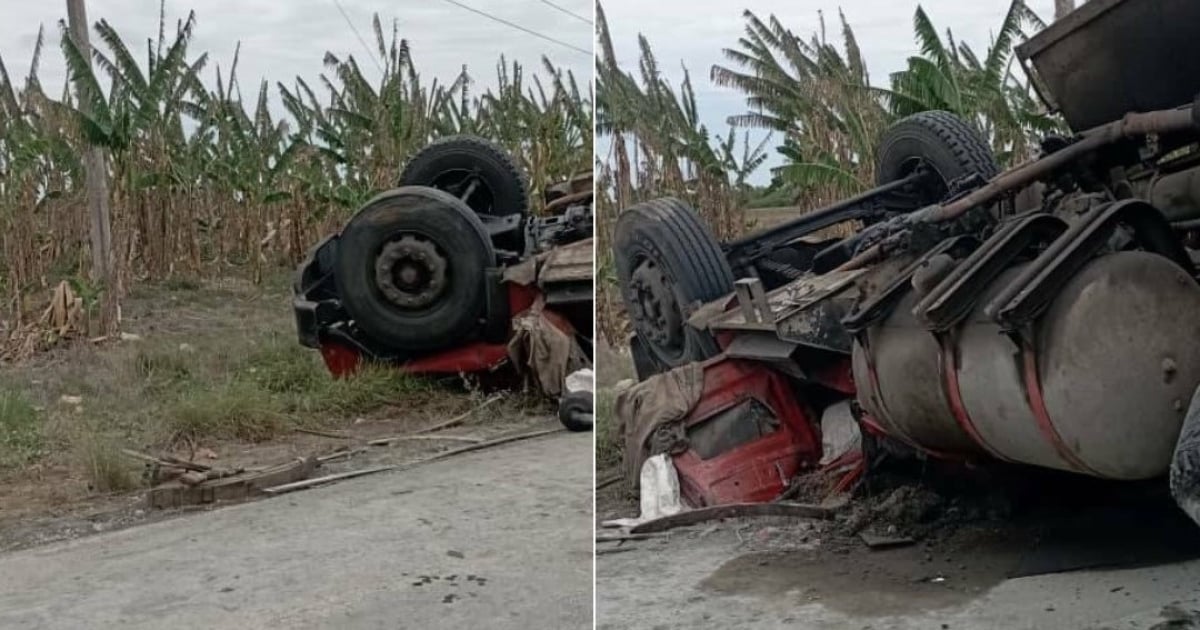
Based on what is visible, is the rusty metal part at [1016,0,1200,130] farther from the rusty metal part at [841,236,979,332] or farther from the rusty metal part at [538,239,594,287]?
the rusty metal part at [538,239,594,287]

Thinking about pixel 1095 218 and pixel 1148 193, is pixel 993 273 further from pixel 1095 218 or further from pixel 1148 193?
pixel 1148 193

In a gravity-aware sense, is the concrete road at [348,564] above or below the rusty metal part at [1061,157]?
below

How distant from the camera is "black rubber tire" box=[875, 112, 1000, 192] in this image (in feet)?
16.8

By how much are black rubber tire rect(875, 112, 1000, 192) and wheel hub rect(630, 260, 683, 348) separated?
4.04 ft

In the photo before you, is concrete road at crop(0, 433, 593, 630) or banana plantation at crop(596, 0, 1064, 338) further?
banana plantation at crop(596, 0, 1064, 338)

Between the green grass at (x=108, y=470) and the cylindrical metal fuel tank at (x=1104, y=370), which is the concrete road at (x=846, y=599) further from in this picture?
the green grass at (x=108, y=470)

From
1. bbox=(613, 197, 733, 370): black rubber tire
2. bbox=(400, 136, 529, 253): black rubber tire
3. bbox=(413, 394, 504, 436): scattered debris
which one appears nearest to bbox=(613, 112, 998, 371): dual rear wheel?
bbox=(613, 197, 733, 370): black rubber tire


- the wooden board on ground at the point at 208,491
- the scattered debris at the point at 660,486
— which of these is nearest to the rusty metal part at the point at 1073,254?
the scattered debris at the point at 660,486

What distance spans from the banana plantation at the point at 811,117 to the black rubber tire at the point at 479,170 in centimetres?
81

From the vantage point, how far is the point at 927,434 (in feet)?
11.1

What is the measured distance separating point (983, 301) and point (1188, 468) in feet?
2.25

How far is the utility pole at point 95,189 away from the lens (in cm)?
1030

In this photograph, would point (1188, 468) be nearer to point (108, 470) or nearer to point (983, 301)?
point (983, 301)

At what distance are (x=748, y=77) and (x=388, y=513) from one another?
256 inches
